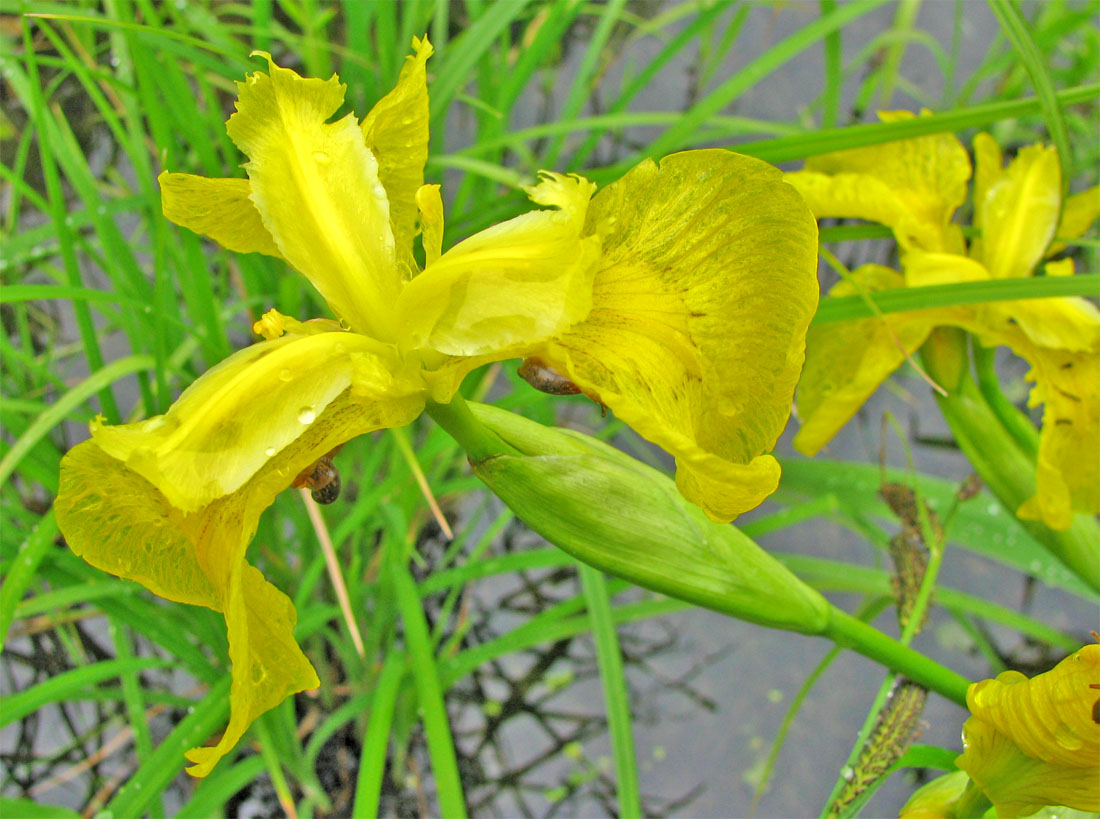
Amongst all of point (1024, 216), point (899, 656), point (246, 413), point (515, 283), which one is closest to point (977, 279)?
point (1024, 216)

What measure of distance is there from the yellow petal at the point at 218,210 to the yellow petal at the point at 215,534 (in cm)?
13

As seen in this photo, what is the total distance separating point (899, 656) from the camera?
452 mm

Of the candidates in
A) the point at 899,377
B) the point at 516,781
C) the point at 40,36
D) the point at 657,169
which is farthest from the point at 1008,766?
the point at 40,36

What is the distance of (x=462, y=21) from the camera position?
43.2 inches

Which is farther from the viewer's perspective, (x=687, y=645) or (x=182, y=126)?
(x=687, y=645)

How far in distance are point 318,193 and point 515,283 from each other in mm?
130

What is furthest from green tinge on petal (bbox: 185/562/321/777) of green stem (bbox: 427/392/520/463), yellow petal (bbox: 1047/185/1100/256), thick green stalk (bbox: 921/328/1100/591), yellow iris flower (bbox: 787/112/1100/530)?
yellow petal (bbox: 1047/185/1100/256)

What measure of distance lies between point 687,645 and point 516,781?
0.22 meters

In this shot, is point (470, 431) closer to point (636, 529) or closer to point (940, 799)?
point (636, 529)

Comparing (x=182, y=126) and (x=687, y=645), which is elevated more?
(x=182, y=126)

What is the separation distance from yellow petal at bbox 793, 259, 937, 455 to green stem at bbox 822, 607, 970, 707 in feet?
0.66

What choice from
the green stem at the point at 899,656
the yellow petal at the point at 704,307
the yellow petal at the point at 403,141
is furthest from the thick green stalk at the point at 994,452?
the yellow petal at the point at 403,141

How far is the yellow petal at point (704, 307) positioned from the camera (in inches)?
13.9

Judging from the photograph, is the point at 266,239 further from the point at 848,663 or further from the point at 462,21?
the point at 462,21
